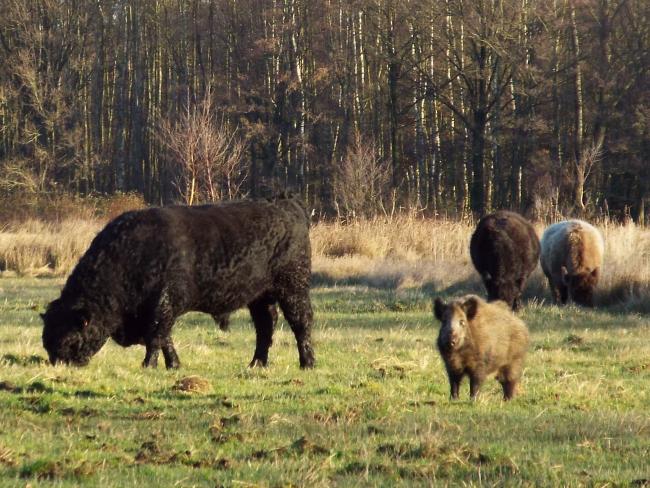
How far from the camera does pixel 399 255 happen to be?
88.3ft

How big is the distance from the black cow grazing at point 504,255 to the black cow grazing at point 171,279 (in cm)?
619

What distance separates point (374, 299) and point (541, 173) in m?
A: 26.2

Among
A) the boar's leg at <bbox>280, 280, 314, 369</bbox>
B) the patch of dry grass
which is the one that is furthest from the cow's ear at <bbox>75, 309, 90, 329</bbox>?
the patch of dry grass

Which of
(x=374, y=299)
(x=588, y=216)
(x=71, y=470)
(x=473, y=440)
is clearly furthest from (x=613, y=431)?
(x=588, y=216)

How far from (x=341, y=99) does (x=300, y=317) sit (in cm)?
4023

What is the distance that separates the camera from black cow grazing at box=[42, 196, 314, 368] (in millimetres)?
11031

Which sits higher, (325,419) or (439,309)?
(439,309)

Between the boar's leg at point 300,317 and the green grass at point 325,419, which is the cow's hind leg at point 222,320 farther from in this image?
the boar's leg at point 300,317

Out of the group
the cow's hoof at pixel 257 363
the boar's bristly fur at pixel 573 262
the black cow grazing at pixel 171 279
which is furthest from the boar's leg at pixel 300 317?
the boar's bristly fur at pixel 573 262

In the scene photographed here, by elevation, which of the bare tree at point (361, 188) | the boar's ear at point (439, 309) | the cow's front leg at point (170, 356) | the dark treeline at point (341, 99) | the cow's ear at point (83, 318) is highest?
the dark treeline at point (341, 99)

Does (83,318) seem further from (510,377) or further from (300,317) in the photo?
(510,377)

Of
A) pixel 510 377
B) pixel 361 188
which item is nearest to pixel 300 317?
pixel 510 377

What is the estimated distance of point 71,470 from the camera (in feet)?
20.6

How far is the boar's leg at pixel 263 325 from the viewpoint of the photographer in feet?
38.2
